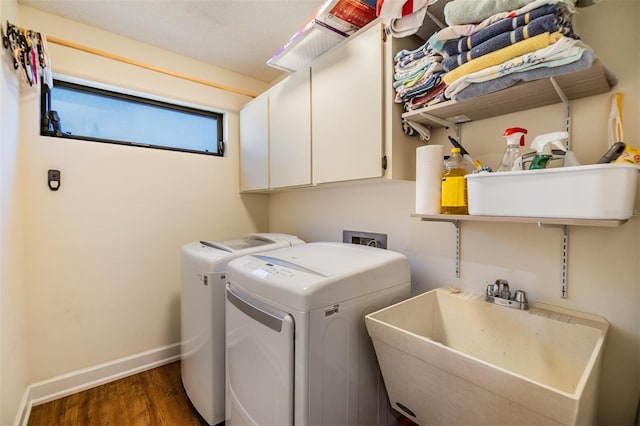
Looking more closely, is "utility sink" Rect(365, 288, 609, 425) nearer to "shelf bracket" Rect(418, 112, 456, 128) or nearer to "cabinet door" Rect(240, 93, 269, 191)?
"shelf bracket" Rect(418, 112, 456, 128)

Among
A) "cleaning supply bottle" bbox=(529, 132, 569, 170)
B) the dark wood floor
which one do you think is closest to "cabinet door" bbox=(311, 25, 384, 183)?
"cleaning supply bottle" bbox=(529, 132, 569, 170)

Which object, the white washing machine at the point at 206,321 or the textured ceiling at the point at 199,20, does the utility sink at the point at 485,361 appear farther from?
the textured ceiling at the point at 199,20

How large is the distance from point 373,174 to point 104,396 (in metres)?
2.18

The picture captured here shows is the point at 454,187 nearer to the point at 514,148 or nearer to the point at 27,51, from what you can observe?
the point at 514,148

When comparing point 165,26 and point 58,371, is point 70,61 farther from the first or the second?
point 58,371

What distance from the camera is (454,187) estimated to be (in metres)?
1.13

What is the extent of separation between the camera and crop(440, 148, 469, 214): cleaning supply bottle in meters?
1.12

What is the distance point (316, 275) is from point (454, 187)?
2.09 ft

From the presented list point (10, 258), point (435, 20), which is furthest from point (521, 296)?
point (10, 258)

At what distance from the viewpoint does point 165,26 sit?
187 centimetres

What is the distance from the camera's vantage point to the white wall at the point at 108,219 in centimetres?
178

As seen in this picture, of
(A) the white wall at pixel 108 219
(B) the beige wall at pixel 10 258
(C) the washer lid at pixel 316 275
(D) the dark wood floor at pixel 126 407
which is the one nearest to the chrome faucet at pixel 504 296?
(C) the washer lid at pixel 316 275

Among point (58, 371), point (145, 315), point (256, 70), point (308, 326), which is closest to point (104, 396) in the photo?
point (58, 371)

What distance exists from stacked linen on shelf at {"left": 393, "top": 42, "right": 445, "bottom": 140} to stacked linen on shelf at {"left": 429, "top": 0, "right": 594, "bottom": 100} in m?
0.06
